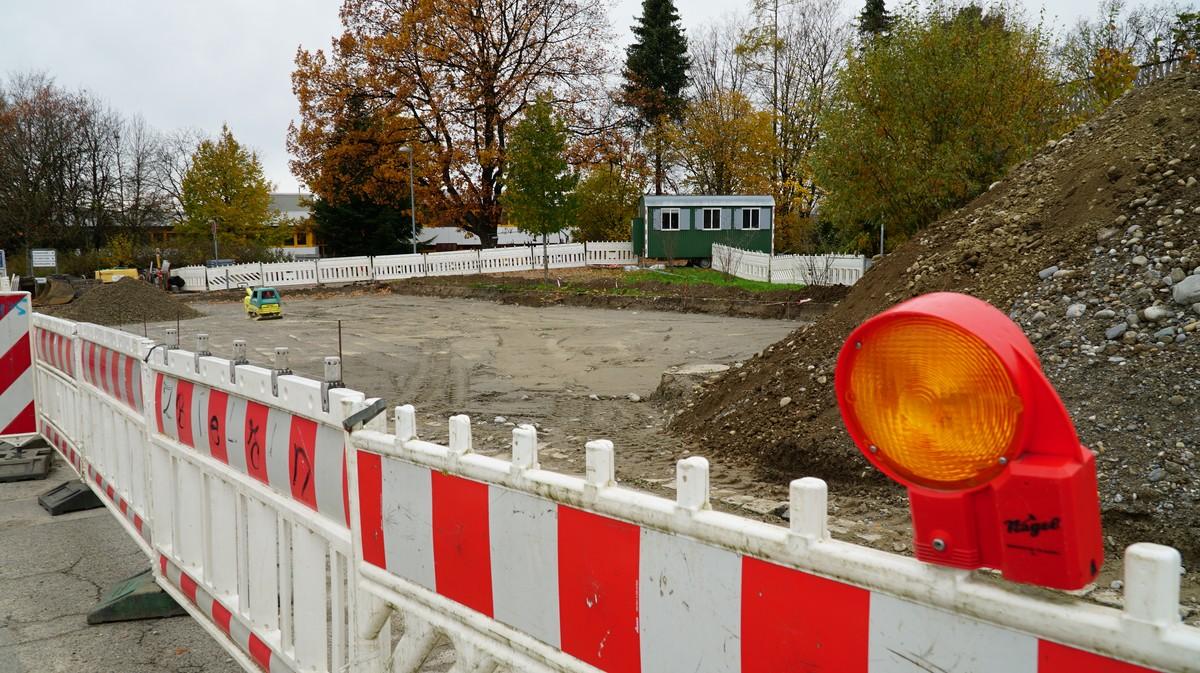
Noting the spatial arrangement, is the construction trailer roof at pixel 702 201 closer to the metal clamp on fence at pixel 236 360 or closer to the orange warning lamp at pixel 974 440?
the metal clamp on fence at pixel 236 360

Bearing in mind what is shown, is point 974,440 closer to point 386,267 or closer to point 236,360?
point 236,360

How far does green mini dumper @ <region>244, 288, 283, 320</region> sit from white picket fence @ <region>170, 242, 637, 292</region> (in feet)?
42.2

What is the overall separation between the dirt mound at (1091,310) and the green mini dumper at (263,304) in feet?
58.2

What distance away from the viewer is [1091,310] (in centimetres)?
632

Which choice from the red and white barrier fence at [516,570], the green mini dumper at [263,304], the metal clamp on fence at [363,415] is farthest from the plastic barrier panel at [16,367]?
the green mini dumper at [263,304]

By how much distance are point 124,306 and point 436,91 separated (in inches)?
835

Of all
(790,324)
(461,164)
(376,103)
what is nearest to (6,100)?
(376,103)

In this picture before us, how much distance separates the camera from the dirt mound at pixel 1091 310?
5.09 meters

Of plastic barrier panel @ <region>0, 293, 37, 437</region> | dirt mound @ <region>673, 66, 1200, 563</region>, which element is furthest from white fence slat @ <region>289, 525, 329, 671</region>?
plastic barrier panel @ <region>0, 293, 37, 437</region>

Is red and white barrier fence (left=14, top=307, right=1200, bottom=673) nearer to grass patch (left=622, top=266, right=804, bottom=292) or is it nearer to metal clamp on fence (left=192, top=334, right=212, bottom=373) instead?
metal clamp on fence (left=192, top=334, right=212, bottom=373)

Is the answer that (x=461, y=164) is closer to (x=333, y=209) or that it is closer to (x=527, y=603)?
(x=333, y=209)

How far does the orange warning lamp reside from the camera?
1143mm

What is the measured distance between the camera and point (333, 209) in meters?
48.1

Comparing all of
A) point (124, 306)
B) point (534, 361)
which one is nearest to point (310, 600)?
point (534, 361)
